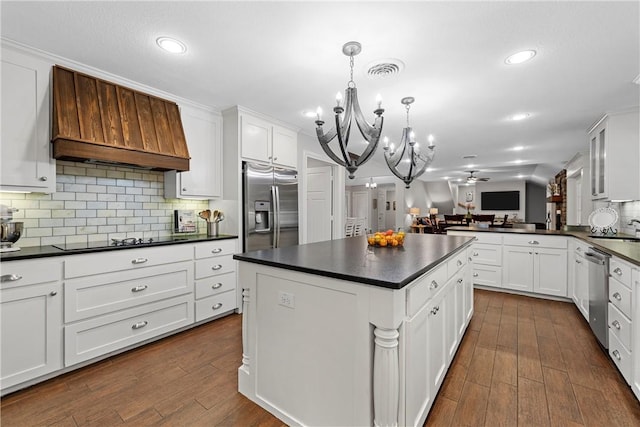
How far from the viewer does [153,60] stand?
2.34 metres

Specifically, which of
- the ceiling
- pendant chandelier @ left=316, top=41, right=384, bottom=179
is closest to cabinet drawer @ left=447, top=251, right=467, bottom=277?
pendant chandelier @ left=316, top=41, right=384, bottom=179

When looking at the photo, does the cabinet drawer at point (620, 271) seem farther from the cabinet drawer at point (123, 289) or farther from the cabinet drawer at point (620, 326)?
the cabinet drawer at point (123, 289)

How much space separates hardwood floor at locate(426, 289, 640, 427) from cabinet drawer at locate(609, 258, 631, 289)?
694 mm

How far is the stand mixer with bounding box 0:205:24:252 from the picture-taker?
6.73 feet

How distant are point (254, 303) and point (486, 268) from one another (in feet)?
12.7

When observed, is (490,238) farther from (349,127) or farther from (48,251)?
(48,251)

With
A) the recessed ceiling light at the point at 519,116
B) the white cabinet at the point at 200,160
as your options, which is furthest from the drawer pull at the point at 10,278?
the recessed ceiling light at the point at 519,116

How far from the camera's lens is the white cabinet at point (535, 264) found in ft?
12.6

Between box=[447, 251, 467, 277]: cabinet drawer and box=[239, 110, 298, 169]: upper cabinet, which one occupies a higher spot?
box=[239, 110, 298, 169]: upper cabinet

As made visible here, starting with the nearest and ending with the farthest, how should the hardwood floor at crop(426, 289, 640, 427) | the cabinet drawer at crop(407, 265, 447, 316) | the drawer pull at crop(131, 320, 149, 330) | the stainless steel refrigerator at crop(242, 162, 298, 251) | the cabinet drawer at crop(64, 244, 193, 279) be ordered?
→ the cabinet drawer at crop(407, 265, 447, 316), the hardwood floor at crop(426, 289, 640, 427), the cabinet drawer at crop(64, 244, 193, 279), the drawer pull at crop(131, 320, 149, 330), the stainless steel refrigerator at crop(242, 162, 298, 251)

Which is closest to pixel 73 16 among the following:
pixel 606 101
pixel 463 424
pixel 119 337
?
pixel 119 337

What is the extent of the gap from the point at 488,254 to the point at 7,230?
5.29 metres

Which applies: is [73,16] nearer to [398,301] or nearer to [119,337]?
[119,337]

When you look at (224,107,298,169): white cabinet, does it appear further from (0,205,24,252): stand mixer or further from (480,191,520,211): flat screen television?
(480,191,520,211): flat screen television
